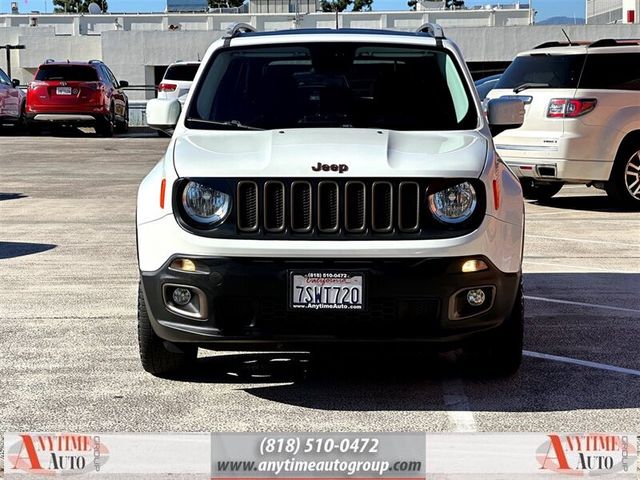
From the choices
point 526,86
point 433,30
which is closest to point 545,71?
point 526,86

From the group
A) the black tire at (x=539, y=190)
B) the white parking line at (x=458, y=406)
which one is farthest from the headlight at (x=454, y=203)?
the black tire at (x=539, y=190)

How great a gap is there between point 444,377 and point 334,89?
67.1 inches

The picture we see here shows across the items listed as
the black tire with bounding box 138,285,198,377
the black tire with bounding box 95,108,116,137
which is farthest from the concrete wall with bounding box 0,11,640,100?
the black tire with bounding box 138,285,198,377

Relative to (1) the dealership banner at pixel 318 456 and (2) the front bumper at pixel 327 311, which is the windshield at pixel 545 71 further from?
(1) the dealership banner at pixel 318 456

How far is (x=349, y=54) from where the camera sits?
298 inches

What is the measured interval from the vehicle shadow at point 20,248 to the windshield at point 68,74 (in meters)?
18.3

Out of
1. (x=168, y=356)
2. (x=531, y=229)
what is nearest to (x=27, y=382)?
(x=168, y=356)

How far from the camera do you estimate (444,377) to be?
690 cm

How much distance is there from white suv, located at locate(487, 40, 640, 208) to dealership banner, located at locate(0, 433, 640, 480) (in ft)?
28.1

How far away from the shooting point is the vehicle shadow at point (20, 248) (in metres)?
11.3

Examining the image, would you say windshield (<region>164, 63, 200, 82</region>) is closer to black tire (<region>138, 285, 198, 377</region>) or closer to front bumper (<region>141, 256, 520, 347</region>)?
black tire (<region>138, 285, 198, 377</region>)

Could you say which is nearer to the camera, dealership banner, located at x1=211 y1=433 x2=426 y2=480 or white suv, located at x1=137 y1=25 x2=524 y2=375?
dealership banner, located at x1=211 y1=433 x2=426 y2=480

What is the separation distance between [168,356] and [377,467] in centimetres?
181

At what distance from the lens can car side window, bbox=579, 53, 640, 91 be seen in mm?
14125
